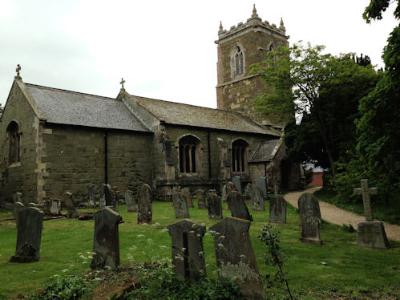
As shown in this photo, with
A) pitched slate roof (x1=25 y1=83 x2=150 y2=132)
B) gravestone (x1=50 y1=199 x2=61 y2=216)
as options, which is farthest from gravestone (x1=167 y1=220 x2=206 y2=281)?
pitched slate roof (x1=25 y1=83 x2=150 y2=132)

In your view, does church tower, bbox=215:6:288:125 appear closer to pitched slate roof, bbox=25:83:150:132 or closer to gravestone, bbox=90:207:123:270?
pitched slate roof, bbox=25:83:150:132

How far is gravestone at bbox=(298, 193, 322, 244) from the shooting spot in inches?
356

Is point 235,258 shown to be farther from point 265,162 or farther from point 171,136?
point 265,162

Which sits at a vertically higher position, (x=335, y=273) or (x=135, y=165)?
(x=135, y=165)

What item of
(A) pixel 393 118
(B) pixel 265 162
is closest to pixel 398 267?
(A) pixel 393 118

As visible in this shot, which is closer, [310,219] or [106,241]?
[106,241]

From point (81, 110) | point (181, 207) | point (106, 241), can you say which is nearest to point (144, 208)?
point (181, 207)

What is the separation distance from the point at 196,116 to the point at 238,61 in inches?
548

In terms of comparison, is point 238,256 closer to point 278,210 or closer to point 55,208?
point 278,210

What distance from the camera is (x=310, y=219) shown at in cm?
927

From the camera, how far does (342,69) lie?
20.2 metres

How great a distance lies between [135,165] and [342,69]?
13.5 meters

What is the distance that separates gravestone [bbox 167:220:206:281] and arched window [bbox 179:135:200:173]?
762 inches

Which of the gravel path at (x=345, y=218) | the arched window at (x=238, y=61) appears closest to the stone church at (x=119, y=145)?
the arched window at (x=238, y=61)
